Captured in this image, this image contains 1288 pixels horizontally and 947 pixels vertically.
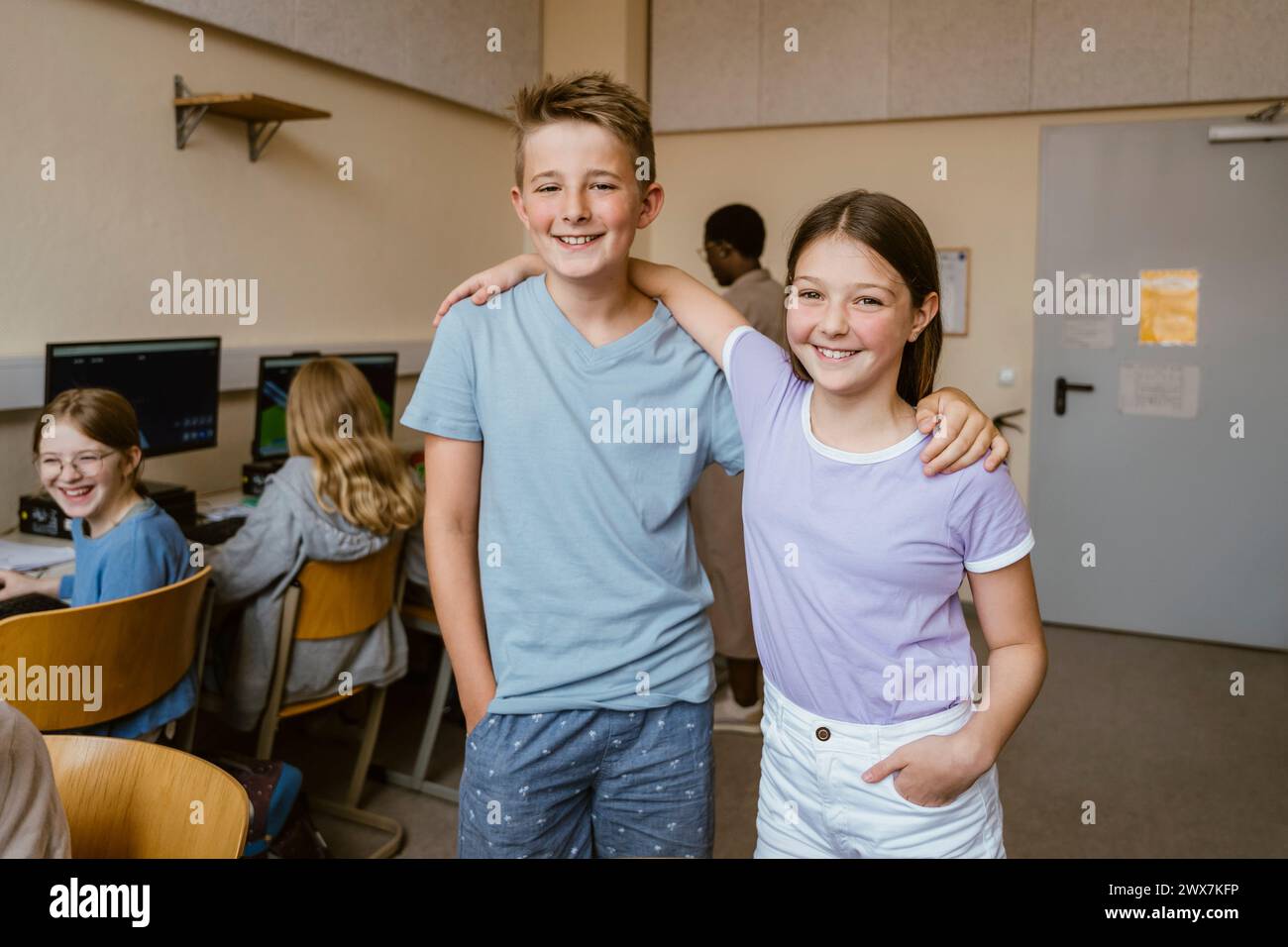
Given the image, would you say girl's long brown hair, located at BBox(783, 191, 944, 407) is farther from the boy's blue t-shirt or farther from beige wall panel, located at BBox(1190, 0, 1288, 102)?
beige wall panel, located at BBox(1190, 0, 1288, 102)

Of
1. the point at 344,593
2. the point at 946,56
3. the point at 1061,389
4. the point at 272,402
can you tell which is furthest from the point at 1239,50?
the point at 344,593

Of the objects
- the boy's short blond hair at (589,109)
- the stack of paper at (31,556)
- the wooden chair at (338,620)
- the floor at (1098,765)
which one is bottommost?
the floor at (1098,765)

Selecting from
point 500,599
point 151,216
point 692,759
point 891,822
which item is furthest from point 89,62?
point 891,822

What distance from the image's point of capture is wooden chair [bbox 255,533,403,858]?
2.42 meters

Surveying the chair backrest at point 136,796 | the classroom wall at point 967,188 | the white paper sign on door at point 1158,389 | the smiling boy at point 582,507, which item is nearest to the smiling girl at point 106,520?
the chair backrest at point 136,796

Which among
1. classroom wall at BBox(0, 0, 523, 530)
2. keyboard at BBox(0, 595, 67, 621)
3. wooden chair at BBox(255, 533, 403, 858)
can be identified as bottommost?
wooden chair at BBox(255, 533, 403, 858)

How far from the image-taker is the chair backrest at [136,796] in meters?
1.13

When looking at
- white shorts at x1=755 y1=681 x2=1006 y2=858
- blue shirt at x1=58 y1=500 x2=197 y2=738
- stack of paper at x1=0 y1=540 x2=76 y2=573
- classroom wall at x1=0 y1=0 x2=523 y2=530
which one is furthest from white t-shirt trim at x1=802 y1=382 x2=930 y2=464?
classroom wall at x1=0 y1=0 x2=523 y2=530

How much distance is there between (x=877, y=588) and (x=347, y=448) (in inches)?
68.9

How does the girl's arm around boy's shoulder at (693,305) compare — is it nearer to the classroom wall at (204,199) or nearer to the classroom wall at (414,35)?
the classroom wall at (414,35)

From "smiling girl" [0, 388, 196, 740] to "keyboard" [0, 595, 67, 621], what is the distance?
0.07ft

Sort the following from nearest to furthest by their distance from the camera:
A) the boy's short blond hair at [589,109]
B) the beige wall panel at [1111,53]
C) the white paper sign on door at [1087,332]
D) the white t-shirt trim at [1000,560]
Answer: the white t-shirt trim at [1000,560], the boy's short blond hair at [589,109], the beige wall panel at [1111,53], the white paper sign on door at [1087,332]

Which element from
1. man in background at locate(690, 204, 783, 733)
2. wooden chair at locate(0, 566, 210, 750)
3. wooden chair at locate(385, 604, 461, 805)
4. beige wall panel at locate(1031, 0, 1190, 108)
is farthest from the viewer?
beige wall panel at locate(1031, 0, 1190, 108)

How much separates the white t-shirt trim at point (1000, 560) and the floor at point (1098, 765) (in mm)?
1751
